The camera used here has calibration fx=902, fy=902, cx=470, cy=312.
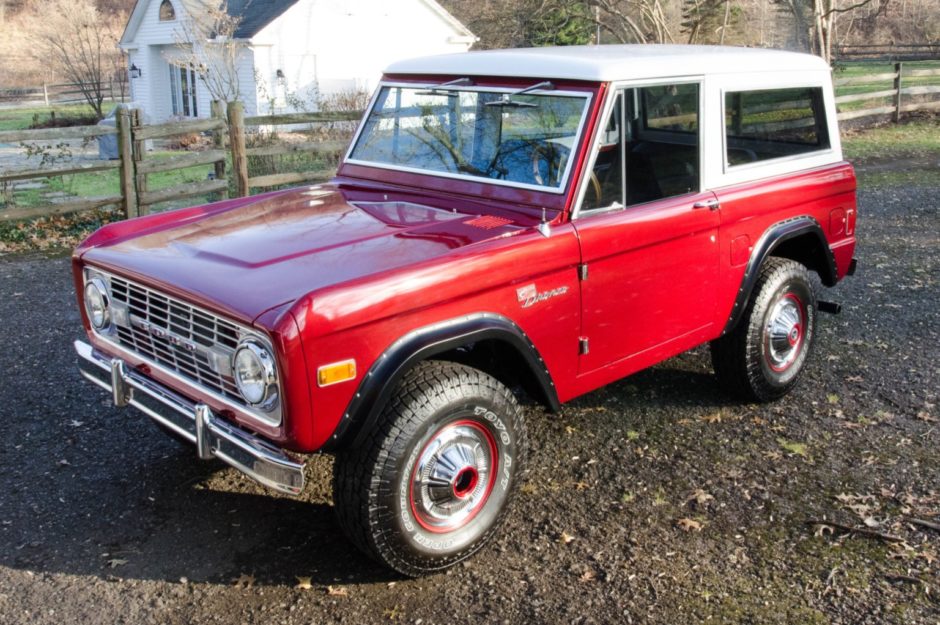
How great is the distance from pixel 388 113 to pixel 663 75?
1.48 metres

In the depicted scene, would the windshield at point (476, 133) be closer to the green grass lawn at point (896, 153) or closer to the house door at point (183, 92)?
the green grass lawn at point (896, 153)

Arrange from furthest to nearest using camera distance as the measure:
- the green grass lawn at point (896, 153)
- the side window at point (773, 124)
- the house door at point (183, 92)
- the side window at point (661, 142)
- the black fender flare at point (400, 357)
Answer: the house door at point (183, 92) < the green grass lawn at point (896, 153) < the side window at point (773, 124) < the side window at point (661, 142) < the black fender flare at point (400, 357)

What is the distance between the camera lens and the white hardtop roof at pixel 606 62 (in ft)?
13.7

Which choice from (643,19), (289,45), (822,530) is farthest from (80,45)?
(822,530)

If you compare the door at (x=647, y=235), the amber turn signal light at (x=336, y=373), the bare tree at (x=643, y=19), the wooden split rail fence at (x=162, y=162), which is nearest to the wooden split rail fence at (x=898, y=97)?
the bare tree at (x=643, y=19)

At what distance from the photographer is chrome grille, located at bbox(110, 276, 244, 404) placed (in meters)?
3.34

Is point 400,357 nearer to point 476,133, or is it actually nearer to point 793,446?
point 476,133

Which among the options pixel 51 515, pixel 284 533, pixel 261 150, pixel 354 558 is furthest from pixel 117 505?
pixel 261 150

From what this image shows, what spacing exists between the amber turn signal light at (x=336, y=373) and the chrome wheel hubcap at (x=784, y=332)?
8.95 ft

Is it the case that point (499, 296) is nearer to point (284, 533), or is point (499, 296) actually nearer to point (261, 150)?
point (284, 533)

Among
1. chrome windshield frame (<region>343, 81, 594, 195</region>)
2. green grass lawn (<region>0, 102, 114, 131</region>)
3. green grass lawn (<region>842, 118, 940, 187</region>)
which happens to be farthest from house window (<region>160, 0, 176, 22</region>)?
chrome windshield frame (<region>343, 81, 594, 195</region>)

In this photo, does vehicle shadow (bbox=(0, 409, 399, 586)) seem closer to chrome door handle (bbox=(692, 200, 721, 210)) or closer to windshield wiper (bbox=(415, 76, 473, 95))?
windshield wiper (bbox=(415, 76, 473, 95))

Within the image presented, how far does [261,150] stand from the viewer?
10.6m

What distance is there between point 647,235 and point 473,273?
109cm
